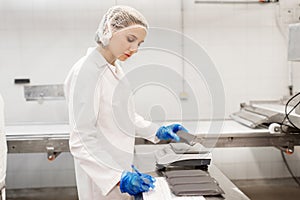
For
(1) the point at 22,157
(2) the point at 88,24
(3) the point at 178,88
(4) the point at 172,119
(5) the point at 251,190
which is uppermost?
(2) the point at 88,24

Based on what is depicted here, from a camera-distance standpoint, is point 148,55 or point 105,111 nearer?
point 105,111

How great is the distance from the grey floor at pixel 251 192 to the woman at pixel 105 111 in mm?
1563

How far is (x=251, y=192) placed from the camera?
3.11 m

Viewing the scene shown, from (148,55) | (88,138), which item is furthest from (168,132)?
(148,55)

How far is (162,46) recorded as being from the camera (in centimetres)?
304

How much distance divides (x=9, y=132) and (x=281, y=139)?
69.5 inches

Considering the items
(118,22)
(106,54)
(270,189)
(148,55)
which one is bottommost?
(270,189)

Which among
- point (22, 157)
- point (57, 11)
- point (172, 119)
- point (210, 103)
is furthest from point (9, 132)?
point (210, 103)

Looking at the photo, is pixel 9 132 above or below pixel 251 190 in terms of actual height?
above

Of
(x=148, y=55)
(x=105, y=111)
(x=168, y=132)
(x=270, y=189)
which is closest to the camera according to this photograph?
(x=105, y=111)

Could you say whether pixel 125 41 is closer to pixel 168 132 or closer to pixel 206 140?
pixel 168 132

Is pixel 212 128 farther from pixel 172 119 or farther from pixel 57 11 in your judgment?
pixel 57 11

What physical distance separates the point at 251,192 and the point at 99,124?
79.4 inches

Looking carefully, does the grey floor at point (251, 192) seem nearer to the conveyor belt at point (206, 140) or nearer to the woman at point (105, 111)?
the conveyor belt at point (206, 140)
